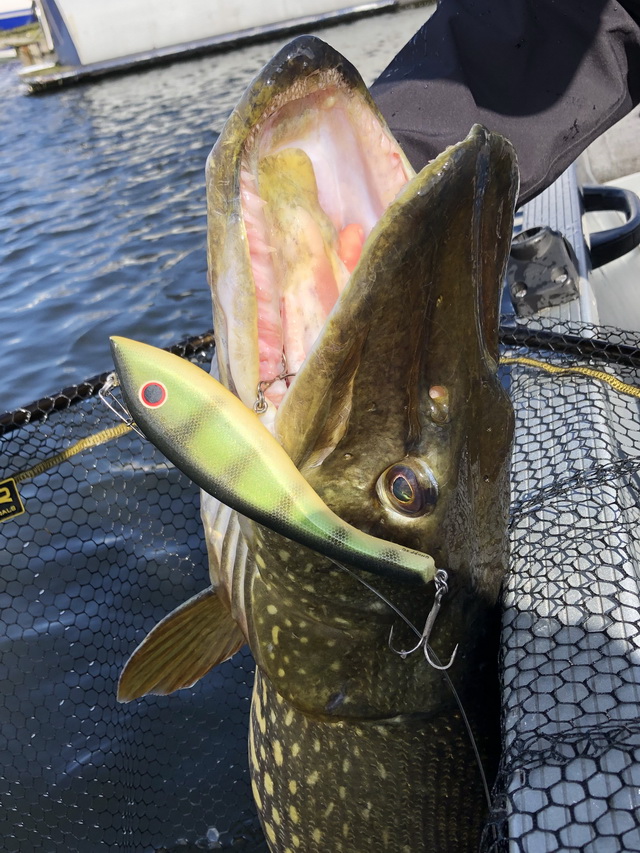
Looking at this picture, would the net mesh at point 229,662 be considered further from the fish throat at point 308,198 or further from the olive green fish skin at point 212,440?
the fish throat at point 308,198

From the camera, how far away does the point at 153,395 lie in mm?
1078

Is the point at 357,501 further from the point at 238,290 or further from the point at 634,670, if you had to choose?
the point at 634,670

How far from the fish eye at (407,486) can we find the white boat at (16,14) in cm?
3725

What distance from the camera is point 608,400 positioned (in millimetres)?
2377

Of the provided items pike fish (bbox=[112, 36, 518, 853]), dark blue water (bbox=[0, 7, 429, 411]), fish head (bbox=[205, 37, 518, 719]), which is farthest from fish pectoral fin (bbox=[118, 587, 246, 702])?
dark blue water (bbox=[0, 7, 429, 411])

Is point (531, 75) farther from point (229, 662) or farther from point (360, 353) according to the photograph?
point (229, 662)

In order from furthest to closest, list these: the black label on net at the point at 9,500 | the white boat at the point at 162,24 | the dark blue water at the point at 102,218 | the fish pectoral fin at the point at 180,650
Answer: the white boat at the point at 162,24 → the dark blue water at the point at 102,218 → the black label on net at the point at 9,500 → the fish pectoral fin at the point at 180,650

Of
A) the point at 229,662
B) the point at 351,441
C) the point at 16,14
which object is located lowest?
the point at 229,662

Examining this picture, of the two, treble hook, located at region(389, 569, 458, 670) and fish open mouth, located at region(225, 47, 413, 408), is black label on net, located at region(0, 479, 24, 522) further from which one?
treble hook, located at region(389, 569, 458, 670)

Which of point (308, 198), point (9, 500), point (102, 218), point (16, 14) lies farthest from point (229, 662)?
point (16, 14)

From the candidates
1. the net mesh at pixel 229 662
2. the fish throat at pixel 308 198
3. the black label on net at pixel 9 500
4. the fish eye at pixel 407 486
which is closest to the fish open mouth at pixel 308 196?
the fish throat at pixel 308 198

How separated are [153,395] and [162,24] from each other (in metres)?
28.6

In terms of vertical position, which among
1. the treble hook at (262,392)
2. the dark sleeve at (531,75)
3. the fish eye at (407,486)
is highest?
the dark sleeve at (531,75)

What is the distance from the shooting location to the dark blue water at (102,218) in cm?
728
